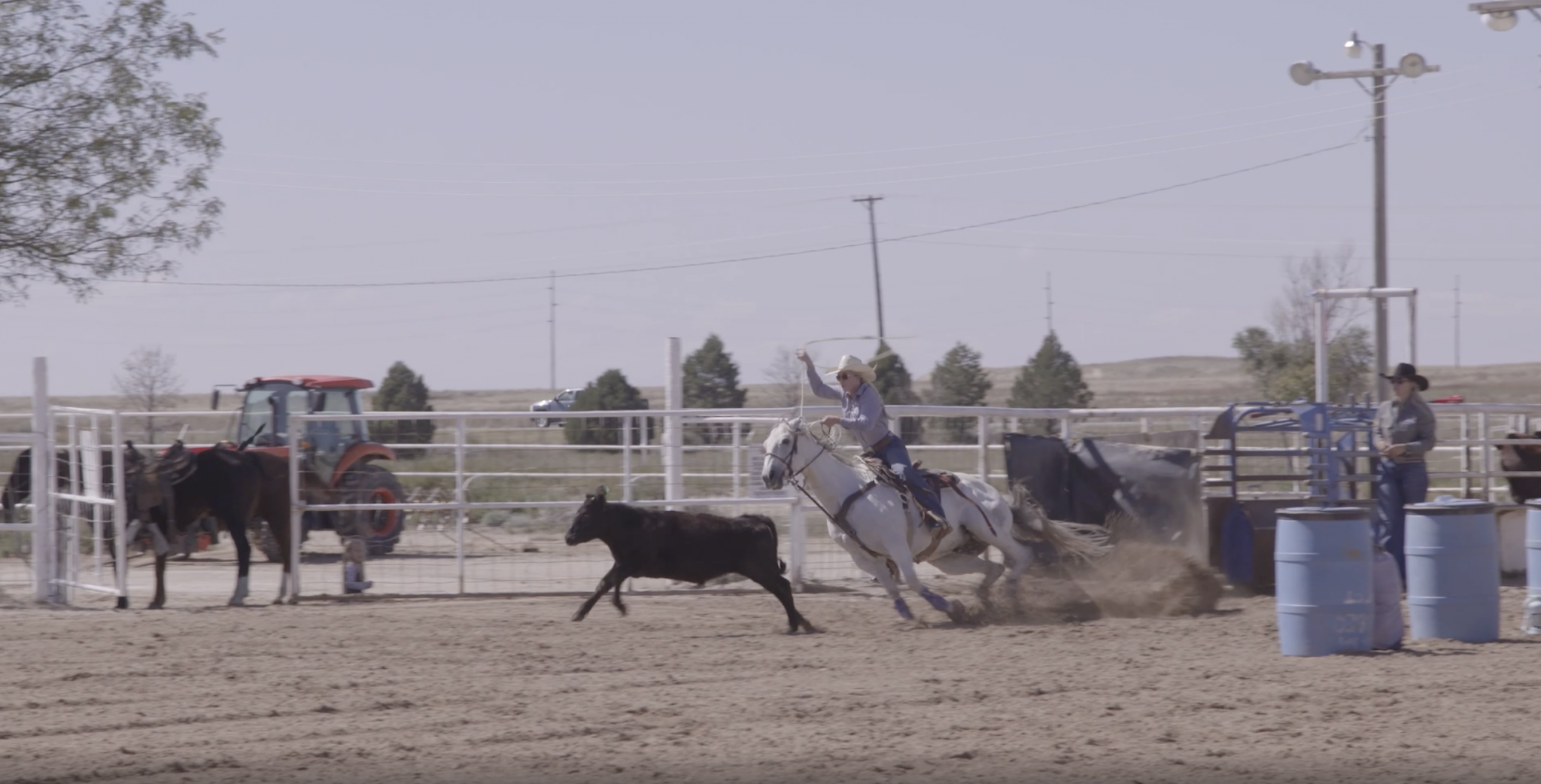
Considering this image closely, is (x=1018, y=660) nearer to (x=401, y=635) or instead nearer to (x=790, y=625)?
(x=790, y=625)

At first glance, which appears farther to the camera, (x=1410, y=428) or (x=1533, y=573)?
(x=1410, y=428)

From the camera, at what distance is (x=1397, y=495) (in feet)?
39.1

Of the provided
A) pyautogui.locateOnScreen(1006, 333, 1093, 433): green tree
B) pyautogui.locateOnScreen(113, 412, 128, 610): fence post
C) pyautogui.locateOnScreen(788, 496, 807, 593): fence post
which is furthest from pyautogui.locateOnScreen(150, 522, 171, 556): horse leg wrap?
pyautogui.locateOnScreen(1006, 333, 1093, 433): green tree

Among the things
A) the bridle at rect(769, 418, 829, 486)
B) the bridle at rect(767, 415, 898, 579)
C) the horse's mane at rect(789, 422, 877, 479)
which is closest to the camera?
the bridle at rect(769, 418, 829, 486)

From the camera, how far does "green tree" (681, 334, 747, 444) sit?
4122 cm

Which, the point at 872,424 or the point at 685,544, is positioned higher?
the point at 872,424

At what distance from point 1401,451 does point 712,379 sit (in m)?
30.5

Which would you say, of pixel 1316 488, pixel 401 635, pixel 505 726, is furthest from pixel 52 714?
pixel 1316 488

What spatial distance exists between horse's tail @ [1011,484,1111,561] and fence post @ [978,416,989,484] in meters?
1.50

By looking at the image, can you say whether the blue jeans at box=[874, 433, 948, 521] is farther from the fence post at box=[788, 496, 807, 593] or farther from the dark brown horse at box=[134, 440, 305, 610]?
the dark brown horse at box=[134, 440, 305, 610]

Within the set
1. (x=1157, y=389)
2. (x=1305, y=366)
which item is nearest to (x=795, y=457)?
(x=1305, y=366)

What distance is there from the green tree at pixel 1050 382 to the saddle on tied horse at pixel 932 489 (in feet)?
96.9

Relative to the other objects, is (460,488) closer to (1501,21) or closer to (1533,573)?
(1533,573)

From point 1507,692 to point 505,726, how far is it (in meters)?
4.77
